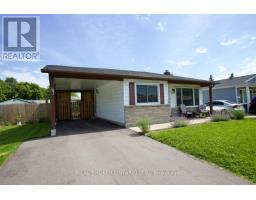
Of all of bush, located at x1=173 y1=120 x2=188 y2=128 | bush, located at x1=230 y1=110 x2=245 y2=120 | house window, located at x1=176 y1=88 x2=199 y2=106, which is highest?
house window, located at x1=176 y1=88 x2=199 y2=106

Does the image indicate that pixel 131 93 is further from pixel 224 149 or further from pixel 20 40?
pixel 20 40

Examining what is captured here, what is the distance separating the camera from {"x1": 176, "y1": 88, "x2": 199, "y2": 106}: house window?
13516 millimetres

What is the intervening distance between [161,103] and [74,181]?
863 centimetres

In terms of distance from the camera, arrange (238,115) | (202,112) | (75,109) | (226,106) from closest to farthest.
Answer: (238,115) < (202,112) < (226,106) < (75,109)

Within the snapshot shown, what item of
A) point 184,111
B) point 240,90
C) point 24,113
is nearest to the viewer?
point 184,111

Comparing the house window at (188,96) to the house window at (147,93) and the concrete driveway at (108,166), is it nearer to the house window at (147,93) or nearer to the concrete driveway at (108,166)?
the house window at (147,93)

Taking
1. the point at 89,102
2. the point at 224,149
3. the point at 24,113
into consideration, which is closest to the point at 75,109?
the point at 89,102

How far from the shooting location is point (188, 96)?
14.0 meters

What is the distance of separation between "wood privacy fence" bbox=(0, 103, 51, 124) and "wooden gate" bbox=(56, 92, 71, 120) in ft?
3.00

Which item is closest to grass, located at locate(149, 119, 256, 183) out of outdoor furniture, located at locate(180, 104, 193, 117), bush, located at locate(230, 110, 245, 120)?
bush, located at locate(230, 110, 245, 120)

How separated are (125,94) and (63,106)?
7.93 m

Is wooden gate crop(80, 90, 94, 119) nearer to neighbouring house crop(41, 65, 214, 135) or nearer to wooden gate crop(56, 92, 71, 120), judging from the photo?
neighbouring house crop(41, 65, 214, 135)
